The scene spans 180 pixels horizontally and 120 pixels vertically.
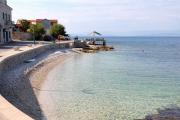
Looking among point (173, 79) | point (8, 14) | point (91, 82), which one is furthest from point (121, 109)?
point (8, 14)

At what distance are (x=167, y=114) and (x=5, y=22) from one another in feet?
162

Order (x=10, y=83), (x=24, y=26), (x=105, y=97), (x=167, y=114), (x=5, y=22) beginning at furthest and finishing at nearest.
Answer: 1. (x=24, y=26)
2. (x=5, y=22)
3. (x=10, y=83)
4. (x=105, y=97)
5. (x=167, y=114)

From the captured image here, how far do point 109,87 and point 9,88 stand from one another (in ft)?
26.4

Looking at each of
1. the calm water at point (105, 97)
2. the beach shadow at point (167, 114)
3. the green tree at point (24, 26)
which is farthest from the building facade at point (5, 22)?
the beach shadow at point (167, 114)

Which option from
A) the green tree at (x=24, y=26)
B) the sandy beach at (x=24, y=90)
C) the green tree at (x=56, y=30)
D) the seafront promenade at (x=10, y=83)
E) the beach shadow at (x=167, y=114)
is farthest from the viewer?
the green tree at (x=56, y=30)

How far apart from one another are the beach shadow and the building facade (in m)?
43.2

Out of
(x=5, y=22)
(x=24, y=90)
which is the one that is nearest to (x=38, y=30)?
(x=5, y=22)

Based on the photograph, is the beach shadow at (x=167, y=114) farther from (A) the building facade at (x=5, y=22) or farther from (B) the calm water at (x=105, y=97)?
(A) the building facade at (x=5, y=22)

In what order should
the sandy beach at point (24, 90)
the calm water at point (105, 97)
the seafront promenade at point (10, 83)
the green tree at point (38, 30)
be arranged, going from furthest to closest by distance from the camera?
the green tree at point (38, 30), the calm water at point (105, 97), the sandy beach at point (24, 90), the seafront promenade at point (10, 83)

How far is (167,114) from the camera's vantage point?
60.7ft

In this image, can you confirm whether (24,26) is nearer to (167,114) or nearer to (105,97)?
(105,97)

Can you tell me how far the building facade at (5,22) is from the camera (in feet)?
195

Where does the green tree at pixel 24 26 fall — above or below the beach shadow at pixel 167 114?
above

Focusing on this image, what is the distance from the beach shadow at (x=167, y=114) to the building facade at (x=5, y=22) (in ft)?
142
